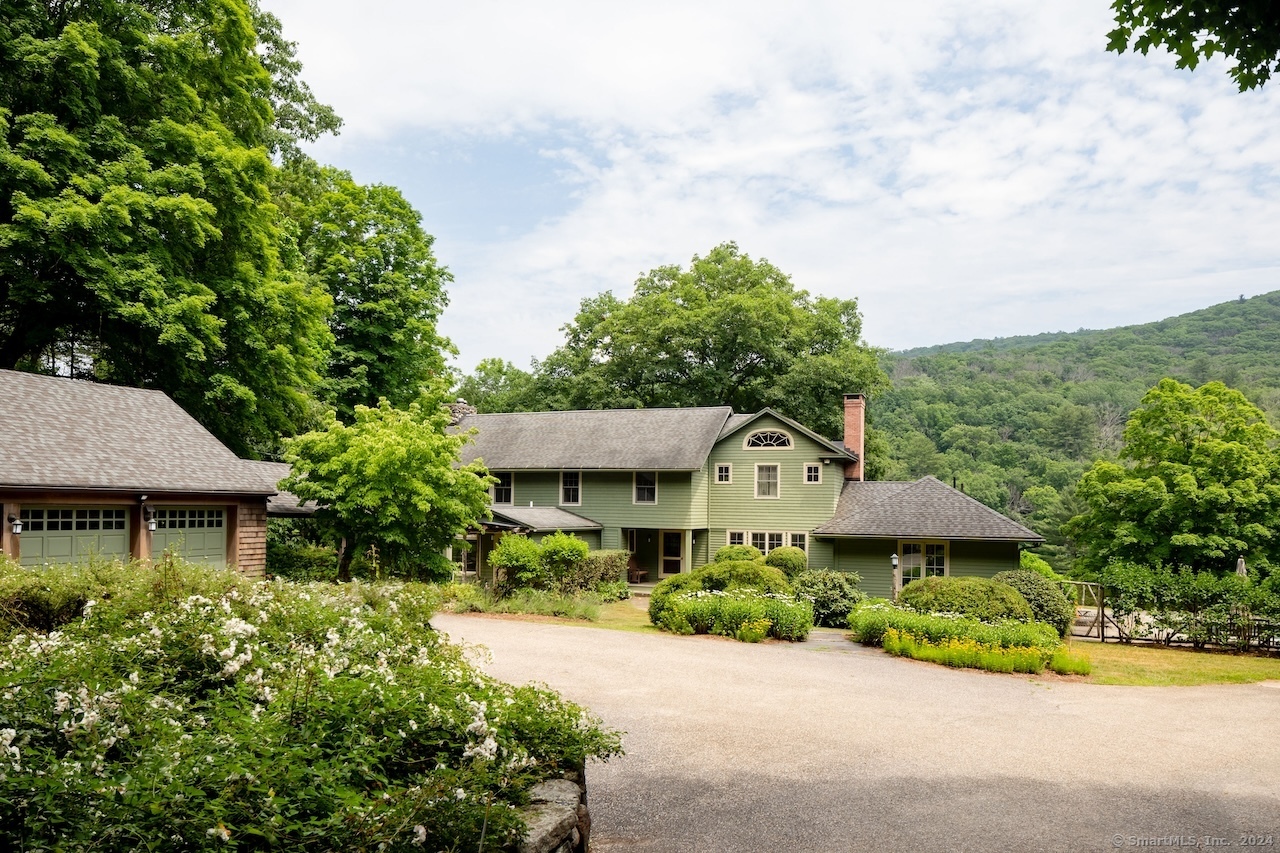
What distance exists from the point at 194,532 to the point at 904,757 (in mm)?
15409

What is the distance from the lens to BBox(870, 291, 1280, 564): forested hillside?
68.3m

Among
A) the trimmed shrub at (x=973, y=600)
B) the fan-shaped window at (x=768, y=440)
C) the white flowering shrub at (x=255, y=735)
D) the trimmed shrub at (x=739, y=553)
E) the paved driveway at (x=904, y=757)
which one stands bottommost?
the paved driveway at (x=904, y=757)

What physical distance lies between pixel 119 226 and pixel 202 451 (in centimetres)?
536

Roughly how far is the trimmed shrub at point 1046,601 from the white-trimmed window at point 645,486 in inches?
535

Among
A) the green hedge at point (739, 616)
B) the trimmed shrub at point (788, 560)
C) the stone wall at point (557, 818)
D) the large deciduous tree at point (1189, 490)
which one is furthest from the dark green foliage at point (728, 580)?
the stone wall at point (557, 818)

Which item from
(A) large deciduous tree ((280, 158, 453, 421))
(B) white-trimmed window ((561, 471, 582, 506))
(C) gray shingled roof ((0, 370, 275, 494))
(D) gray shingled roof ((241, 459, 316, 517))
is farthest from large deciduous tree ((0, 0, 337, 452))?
(B) white-trimmed window ((561, 471, 582, 506))

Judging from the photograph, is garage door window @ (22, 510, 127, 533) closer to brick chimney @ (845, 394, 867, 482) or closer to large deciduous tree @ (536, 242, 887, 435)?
brick chimney @ (845, 394, 867, 482)

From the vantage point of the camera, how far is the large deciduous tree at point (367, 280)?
3075 centimetres

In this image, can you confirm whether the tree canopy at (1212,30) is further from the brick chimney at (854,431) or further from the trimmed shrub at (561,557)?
the brick chimney at (854,431)

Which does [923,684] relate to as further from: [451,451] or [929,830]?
[451,451]

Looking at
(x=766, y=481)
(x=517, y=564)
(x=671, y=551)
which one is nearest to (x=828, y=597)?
(x=517, y=564)

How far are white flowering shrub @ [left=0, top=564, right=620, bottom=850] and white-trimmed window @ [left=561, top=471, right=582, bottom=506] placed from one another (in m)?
26.2

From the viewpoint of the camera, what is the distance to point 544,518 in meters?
29.9

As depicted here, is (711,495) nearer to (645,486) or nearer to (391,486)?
(645,486)
